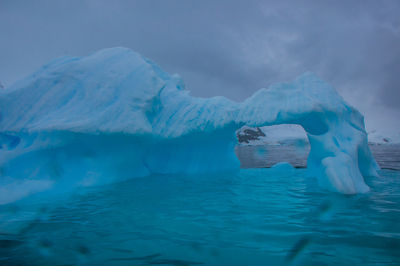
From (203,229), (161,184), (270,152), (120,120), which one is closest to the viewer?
(203,229)

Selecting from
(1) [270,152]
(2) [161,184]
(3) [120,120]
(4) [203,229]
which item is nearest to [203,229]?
(4) [203,229]

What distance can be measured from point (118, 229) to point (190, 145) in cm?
677

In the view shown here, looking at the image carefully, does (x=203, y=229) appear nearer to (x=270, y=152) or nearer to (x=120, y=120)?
(x=120, y=120)

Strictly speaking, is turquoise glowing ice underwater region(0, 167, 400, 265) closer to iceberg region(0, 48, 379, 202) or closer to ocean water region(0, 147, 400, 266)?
ocean water region(0, 147, 400, 266)

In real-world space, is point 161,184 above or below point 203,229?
above

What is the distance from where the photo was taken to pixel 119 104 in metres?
6.72

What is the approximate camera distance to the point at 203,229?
321 cm

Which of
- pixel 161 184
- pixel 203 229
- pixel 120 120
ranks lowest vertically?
pixel 203 229

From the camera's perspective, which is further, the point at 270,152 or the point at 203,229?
the point at 270,152

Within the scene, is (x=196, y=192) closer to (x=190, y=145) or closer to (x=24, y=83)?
(x=190, y=145)

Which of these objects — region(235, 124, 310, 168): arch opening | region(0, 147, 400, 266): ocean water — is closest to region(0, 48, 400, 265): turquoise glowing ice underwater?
region(0, 147, 400, 266): ocean water

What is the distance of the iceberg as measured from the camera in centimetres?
587

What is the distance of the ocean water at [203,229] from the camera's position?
242 centimetres

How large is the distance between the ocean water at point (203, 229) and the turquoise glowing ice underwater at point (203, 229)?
0.01 m
